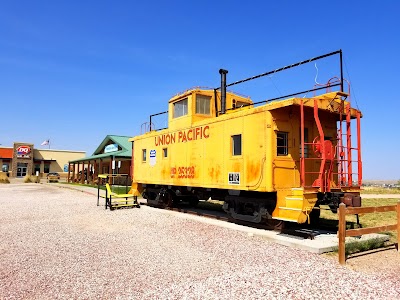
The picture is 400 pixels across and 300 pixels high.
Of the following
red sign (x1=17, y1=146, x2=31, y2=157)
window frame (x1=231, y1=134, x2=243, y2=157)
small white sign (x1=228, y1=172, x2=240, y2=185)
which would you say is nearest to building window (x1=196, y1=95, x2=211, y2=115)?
window frame (x1=231, y1=134, x2=243, y2=157)

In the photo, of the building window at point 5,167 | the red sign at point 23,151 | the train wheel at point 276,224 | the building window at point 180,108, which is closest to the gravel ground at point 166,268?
the train wheel at point 276,224

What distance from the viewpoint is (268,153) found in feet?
31.7

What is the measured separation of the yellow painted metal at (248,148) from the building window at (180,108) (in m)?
0.17

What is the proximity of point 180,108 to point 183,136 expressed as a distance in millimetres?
1370

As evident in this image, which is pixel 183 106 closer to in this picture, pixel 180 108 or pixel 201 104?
pixel 180 108

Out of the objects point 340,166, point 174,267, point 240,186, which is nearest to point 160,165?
point 240,186

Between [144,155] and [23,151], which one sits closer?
[144,155]

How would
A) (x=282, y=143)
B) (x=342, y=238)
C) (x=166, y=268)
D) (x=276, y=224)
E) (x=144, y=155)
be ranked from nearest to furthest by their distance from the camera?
(x=166, y=268) → (x=342, y=238) → (x=276, y=224) → (x=282, y=143) → (x=144, y=155)

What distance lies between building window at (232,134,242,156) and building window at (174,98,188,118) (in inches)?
137

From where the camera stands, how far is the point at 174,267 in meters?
6.55

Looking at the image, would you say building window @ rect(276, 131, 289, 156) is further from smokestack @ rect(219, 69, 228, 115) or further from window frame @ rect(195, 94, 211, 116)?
window frame @ rect(195, 94, 211, 116)

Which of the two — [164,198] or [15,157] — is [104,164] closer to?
[15,157]

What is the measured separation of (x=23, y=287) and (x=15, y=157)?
187ft

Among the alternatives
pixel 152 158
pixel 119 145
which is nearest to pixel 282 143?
pixel 152 158
